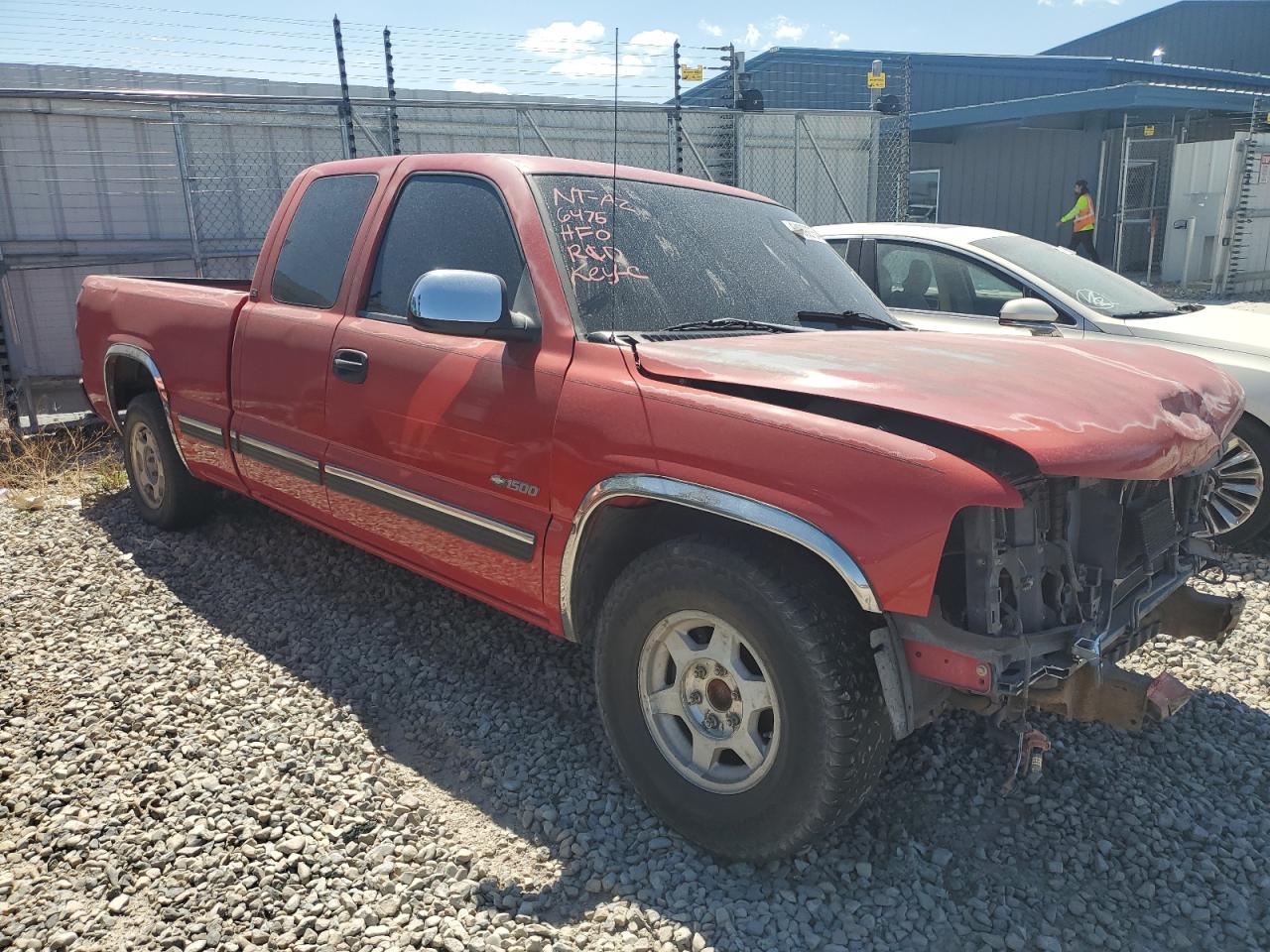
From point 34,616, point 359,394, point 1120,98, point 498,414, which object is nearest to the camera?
point 498,414

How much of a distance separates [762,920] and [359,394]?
2.29 m

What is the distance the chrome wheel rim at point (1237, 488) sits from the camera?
5059 millimetres

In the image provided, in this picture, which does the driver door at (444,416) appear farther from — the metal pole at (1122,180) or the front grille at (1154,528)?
the metal pole at (1122,180)

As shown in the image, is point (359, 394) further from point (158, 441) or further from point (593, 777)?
point (158, 441)

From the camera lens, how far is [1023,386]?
2.50 metres

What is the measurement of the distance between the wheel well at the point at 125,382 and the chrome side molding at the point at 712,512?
3.45 m

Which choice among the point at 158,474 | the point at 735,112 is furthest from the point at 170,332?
the point at 735,112

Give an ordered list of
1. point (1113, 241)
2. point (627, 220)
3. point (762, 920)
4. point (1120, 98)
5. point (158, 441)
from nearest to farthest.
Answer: point (762, 920) → point (627, 220) → point (158, 441) → point (1120, 98) → point (1113, 241)

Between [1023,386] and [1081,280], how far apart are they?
402 cm

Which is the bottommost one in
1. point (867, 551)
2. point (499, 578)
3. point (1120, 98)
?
→ point (499, 578)

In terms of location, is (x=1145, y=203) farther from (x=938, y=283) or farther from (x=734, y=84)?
(x=938, y=283)

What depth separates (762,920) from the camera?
250 centimetres

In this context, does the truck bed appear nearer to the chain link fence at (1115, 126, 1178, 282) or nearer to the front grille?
the front grille

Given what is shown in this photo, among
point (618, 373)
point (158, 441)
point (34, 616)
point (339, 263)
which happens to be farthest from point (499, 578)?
point (158, 441)
